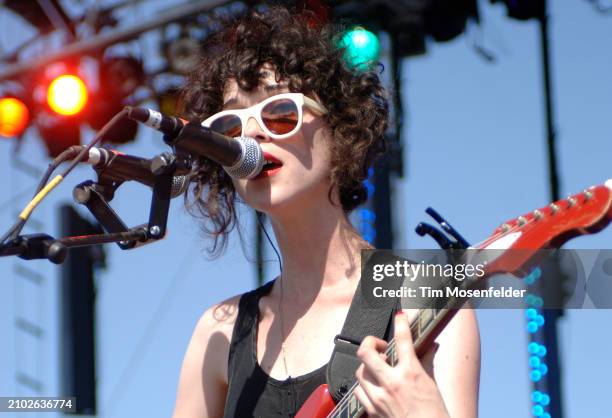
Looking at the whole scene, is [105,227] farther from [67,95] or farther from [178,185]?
[67,95]

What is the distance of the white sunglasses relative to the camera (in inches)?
108

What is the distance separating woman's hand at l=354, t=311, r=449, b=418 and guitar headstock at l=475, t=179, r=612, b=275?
0.77ft

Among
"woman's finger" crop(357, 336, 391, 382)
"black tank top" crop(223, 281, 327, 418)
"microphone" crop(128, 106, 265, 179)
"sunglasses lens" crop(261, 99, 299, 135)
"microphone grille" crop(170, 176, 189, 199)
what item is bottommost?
"woman's finger" crop(357, 336, 391, 382)

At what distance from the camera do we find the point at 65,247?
7.54ft

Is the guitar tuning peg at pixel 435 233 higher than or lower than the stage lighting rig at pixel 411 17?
lower

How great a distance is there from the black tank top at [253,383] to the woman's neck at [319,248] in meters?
0.16

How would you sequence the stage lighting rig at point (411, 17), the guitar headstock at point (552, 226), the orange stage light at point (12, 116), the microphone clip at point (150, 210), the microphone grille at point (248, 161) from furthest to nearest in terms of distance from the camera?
the orange stage light at point (12, 116)
the stage lighting rig at point (411, 17)
the microphone grille at point (248, 161)
the microphone clip at point (150, 210)
the guitar headstock at point (552, 226)

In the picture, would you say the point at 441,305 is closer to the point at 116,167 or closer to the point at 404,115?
the point at 116,167

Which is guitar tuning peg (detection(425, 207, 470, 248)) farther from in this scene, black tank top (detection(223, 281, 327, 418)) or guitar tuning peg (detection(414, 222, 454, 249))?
black tank top (detection(223, 281, 327, 418))

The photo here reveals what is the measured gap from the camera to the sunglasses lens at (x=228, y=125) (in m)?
2.79

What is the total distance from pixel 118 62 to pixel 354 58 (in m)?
3.29

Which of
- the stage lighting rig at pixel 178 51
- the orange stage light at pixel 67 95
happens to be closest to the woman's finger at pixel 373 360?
the stage lighting rig at pixel 178 51

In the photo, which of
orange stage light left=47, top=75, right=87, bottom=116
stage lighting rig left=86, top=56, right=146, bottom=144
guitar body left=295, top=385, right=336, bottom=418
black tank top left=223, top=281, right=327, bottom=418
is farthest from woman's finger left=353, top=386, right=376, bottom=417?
orange stage light left=47, top=75, right=87, bottom=116

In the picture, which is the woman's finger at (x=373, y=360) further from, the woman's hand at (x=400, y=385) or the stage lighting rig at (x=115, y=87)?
the stage lighting rig at (x=115, y=87)
